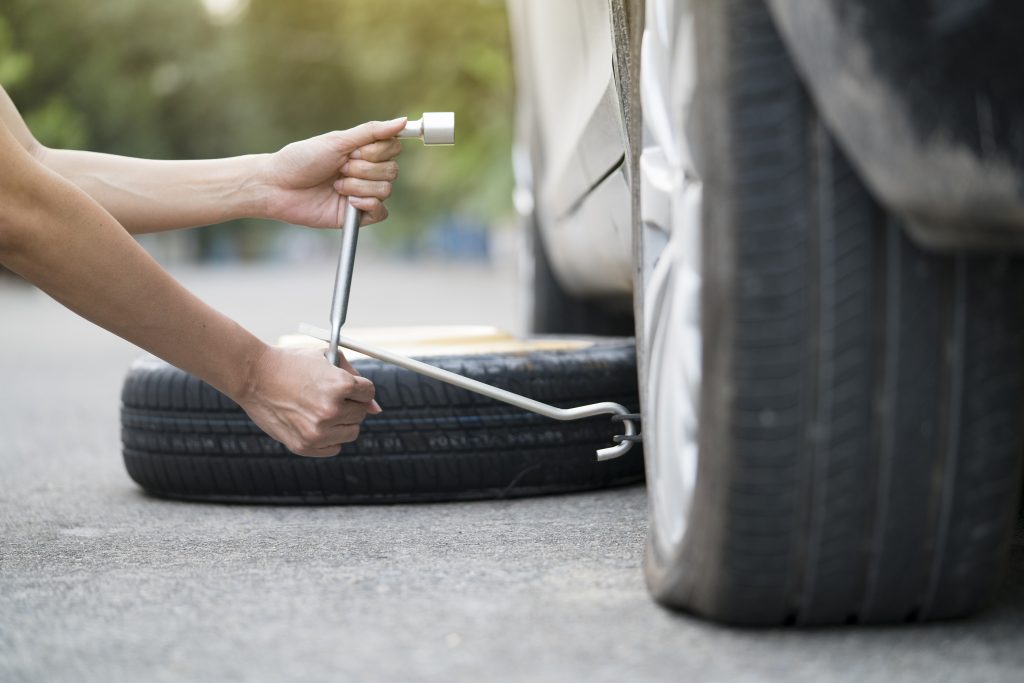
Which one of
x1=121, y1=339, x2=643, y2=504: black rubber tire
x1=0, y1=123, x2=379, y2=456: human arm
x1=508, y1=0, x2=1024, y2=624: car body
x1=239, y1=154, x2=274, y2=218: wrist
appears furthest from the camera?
x1=121, y1=339, x2=643, y2=504: black rubber tire

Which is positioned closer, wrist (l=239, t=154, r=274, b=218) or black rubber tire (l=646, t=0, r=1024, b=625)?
black rubber tire (l=646, t=0, r=1024, b=625)

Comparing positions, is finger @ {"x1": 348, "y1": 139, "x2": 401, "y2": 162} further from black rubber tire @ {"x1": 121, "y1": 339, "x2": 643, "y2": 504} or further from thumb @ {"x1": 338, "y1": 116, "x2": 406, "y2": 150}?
black rubber tire @ {"x1": 121, "y1": 339, "x2": 643, "y2": 504}

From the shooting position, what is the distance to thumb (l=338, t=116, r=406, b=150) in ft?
6.07

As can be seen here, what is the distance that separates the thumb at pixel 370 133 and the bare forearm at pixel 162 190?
0.24m

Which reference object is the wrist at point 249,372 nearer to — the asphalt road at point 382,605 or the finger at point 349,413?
the finger at point 349,413

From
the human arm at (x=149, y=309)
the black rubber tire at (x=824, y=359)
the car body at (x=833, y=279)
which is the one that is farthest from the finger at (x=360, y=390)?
the black rubber tire at (x=824, y=359)

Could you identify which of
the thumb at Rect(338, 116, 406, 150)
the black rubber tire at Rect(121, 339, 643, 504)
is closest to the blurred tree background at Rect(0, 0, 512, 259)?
the black rubber tire at Rect(121, 339, 643, 504)

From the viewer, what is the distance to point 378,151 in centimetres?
190

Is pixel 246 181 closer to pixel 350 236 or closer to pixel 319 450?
pixel 350 236

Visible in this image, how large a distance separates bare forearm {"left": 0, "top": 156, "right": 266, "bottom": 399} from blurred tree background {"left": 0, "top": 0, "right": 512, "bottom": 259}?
19.6 meters

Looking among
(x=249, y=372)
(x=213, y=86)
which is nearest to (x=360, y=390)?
(x=249, y=372)

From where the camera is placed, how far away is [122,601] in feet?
4.98

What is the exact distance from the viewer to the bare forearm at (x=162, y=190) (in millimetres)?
2084

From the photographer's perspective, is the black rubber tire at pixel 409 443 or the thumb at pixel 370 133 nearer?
the thumb at pixel 370 133
